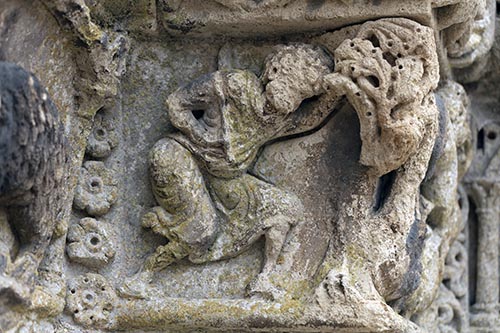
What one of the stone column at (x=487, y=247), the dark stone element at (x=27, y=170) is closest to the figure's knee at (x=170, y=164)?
the dark stone element at (x=27, y=170)

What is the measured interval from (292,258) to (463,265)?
3.43 feet

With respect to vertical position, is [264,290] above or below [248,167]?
below

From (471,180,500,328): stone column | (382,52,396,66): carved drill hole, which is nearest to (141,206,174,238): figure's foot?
(382,52,396,66): carved drill hole

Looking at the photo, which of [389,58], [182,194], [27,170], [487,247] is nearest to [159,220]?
[182,194]

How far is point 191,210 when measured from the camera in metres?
3.23

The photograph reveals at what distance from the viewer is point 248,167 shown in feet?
10.8

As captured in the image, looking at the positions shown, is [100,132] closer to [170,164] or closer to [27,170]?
[170,164]

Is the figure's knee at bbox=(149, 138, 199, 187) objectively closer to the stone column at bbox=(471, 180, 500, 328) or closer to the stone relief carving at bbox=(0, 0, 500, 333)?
the stone relief carving at bbox=(0, 0, 500, 333)

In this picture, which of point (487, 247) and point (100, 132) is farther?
point (487, 247)

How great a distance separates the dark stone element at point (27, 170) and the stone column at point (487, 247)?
162cm

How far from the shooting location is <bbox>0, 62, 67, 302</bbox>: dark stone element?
8.82 feet

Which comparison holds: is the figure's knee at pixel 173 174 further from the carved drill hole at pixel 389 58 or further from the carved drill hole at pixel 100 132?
the carved drill hole at pixel 389 58

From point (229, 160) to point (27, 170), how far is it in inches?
24.6

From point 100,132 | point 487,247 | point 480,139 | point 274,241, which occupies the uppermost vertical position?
point 480,139
